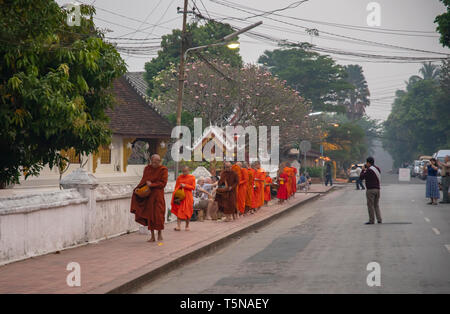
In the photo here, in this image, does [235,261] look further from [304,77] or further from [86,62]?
[304,77]

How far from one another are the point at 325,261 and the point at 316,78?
Result: 67.8 meters

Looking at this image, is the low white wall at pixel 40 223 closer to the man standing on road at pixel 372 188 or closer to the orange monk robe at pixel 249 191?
the man standing on road at pixel 372 188

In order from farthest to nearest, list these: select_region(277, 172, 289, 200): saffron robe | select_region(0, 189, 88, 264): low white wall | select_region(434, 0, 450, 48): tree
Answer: select_region(434, 0, 450, 48): tree < select_region(277, 172, 289, 200): saffron robe < select_region(0, 189, 88, 264): low white wall

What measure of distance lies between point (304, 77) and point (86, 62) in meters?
67.8

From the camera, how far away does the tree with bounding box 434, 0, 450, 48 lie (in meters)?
29.1

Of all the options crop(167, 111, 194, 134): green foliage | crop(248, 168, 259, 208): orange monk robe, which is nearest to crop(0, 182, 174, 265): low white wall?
crop(248, 168, 259, 208): orange monk robe

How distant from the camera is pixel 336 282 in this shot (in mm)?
9211

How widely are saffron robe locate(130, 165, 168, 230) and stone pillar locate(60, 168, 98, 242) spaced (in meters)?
0.87

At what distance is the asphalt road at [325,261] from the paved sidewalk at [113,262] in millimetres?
283

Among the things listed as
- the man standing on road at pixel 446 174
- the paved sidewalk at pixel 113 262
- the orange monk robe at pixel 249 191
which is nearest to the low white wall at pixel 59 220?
the paved sidewalk at pixel 113 262

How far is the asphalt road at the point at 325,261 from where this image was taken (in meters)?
9.09

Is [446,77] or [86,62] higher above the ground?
[446,77]

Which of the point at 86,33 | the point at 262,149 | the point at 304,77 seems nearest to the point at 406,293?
the point at 86,33

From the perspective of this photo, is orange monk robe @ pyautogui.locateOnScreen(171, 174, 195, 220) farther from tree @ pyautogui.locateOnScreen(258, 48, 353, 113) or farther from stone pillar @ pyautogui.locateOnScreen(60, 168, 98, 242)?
tree @ pyautogui.locateOnScreen(258, 48, 353, 113)
